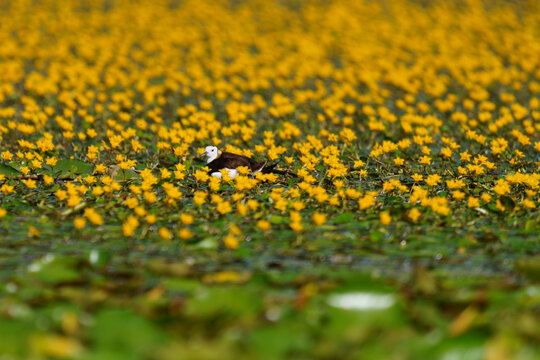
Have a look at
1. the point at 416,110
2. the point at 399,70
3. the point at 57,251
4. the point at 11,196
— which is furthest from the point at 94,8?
the point at 57,251

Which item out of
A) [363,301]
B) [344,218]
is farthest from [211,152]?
[363,301]

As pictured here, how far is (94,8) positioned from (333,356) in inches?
588

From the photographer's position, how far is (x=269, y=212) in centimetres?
527

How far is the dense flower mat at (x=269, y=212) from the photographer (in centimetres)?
309

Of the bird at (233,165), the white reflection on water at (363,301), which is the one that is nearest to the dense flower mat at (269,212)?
the white reflection on water at (363,301)

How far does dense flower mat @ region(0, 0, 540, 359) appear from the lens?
10.2 feet

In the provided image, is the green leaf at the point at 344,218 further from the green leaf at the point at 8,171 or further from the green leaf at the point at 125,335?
the green leaf at the point at 8,171

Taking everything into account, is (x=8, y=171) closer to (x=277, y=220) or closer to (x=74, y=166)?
(x=74, y=166)

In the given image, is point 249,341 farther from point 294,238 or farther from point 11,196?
point 11,196

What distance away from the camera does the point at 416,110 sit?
970 centimetres

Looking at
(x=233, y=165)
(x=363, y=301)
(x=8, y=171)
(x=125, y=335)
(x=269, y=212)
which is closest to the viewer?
(x=125, y=335)

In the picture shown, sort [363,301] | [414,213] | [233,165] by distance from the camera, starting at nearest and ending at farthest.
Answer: [363,301], [414,213], [233,165]

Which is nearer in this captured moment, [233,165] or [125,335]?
[125,335]

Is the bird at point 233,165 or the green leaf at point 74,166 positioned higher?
the bird at point 233,165
